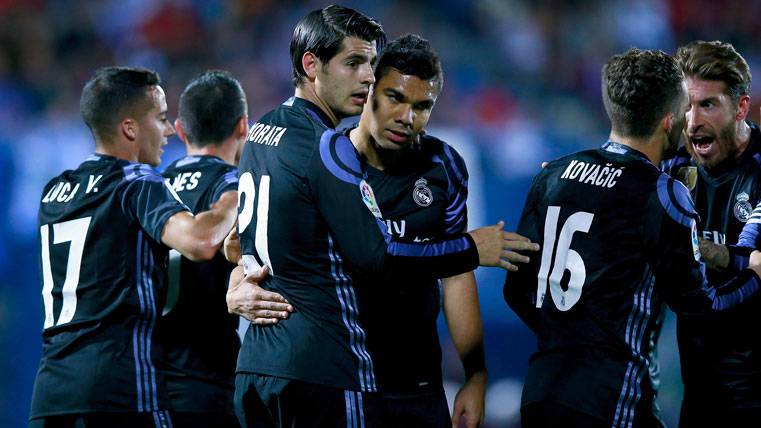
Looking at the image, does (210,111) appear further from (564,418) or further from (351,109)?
(564,418)

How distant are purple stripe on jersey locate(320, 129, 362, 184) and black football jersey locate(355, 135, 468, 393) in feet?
2.36

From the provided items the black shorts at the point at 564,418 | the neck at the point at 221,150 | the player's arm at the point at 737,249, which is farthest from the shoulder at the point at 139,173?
the player's arm at the point at 737,249

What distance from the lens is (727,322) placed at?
4766 mm

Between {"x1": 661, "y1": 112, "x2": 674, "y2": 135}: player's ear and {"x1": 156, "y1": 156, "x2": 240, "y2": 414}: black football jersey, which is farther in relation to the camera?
{"x1": 156, "y1": 156, "x2": 240, "y2": 414}: black football jersey

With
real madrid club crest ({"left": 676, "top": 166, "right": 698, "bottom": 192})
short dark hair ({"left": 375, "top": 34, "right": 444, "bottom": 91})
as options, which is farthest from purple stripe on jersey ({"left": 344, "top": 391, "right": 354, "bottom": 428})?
real madrid club crest ({"left": 676, "top": 166, "right": 698, "bottom": 192})

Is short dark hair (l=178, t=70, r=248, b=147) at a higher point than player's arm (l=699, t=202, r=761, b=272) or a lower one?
Answer: higher

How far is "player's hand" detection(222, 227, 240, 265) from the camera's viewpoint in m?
4.61

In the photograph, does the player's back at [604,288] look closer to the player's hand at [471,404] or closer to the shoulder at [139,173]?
the player's hand at [471,404]

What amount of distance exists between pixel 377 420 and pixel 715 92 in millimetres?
2293

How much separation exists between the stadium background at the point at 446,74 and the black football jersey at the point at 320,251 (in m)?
4.35

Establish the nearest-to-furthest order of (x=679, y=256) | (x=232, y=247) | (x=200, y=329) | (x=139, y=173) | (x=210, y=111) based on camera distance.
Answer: (x=679, y=256)
(x=232, y=247)
(x=139, y=173)
(x=200, y=329)
(x=210, y=111)

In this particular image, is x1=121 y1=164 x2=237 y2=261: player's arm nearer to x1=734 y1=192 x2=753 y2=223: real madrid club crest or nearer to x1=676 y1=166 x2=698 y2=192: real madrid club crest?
x1=676 y1=166 x2=698 y2=192: real madrid club crest

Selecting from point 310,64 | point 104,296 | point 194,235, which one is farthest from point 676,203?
point 104,296

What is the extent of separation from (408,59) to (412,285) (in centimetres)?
101
